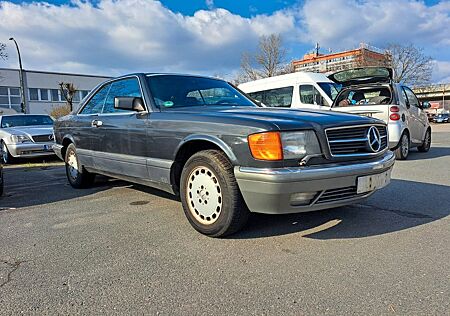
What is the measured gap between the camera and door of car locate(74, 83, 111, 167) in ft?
15.6

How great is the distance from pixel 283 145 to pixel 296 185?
32cm

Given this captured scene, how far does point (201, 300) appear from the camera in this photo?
213cm

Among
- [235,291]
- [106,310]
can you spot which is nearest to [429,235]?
[235,291]

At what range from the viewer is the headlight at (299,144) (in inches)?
107

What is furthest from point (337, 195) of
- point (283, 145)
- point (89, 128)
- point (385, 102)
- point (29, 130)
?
point (29, 130)

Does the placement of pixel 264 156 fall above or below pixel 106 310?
above

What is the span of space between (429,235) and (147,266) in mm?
2442

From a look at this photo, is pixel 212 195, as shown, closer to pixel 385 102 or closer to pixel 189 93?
pixel 189 93

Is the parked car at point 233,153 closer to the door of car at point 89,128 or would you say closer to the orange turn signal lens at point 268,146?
the orange turn signal lens at point 268,146

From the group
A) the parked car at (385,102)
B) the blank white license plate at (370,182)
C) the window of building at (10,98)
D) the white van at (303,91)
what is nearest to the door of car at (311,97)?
the white van at (303,91)

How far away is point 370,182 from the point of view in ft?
9.87

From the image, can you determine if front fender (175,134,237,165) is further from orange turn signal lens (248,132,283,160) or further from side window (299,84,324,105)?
side window (299,84,324,105)

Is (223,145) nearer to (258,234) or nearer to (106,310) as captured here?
(258,234)

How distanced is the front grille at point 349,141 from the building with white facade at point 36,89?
39272 mm
